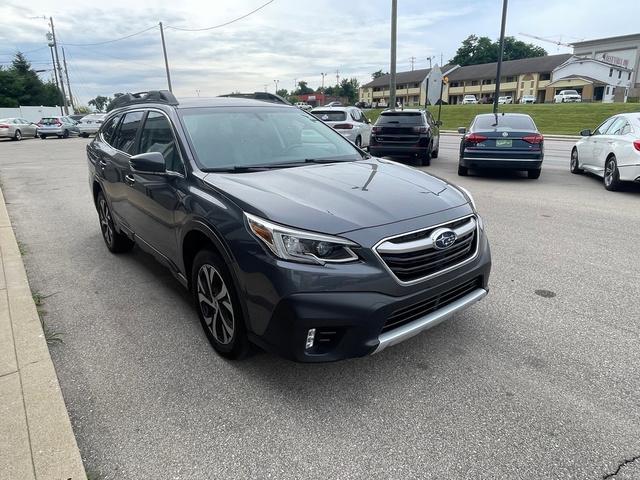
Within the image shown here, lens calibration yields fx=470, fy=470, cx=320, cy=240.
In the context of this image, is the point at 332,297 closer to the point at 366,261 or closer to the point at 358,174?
the point at 366,261

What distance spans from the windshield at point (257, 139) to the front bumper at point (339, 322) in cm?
142

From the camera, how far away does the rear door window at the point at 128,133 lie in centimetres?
458

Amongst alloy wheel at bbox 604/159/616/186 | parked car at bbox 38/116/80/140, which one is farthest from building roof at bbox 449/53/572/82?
alloy wheel at bbox 604/159/616/186

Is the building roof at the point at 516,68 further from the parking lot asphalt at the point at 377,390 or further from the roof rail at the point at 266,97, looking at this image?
the parking lot asphalt at the point at 377,390

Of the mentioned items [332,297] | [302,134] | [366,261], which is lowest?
[332,297]

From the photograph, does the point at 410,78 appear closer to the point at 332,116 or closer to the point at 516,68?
the point at 516,68

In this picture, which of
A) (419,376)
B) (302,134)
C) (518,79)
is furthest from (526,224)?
(518,79)

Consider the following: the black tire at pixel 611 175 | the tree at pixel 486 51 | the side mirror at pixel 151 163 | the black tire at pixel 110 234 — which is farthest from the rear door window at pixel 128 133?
the tree at pixel 486 51

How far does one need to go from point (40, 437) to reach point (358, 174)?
2.54m

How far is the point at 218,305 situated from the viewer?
10.3 feet

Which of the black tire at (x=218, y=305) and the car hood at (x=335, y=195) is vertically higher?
the car hood at (x=335, y=195)

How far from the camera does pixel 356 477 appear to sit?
2240 millimetres

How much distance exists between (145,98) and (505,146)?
7961 mm

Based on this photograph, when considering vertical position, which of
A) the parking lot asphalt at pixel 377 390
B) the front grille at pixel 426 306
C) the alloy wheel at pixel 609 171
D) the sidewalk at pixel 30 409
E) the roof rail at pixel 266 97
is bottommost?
the parking lot asphalt at pixel 377 390
